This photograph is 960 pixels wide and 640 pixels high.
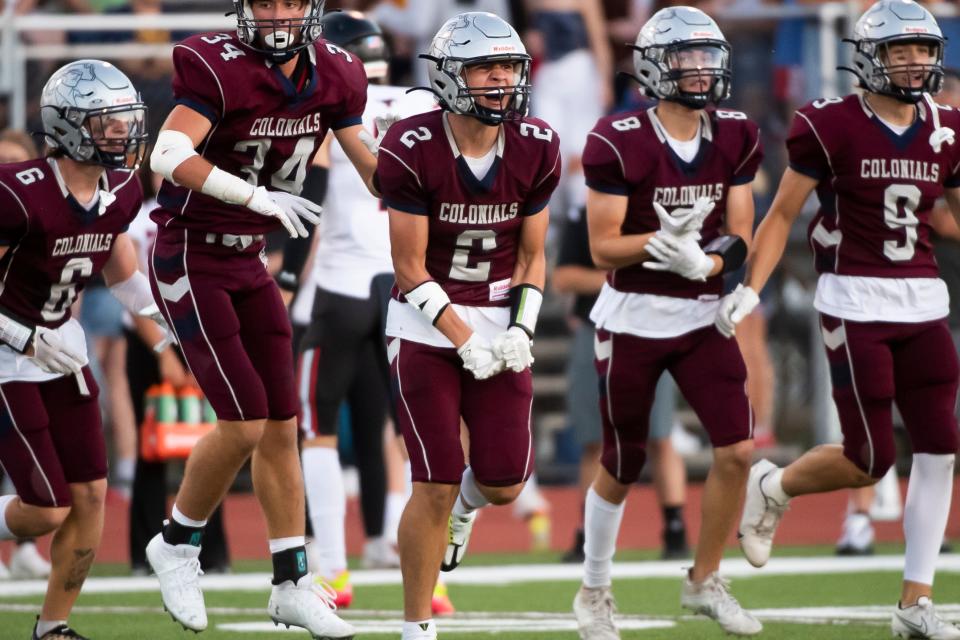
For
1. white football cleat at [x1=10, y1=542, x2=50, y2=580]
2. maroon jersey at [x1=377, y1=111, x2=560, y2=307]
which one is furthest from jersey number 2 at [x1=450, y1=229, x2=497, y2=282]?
white football cleat at [x1=10, y1=542, x2=50, y2=580]

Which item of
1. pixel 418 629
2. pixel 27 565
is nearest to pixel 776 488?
pixel 418 629

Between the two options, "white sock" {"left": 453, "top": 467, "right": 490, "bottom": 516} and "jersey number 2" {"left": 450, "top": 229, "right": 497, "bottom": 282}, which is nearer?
"jersey number 2" {"left": 450, "top": 229, "right": 497, "bottom": 282}

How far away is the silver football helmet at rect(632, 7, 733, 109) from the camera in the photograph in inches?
250

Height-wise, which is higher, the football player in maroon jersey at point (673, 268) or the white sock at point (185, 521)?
the football player in maroon jersey at point (673, 268)

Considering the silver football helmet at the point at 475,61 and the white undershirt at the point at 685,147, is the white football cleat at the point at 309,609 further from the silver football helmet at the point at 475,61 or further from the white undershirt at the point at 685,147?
the white undershirt at the point at 685,147

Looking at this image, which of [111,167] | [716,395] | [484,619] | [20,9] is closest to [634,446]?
[716,395]

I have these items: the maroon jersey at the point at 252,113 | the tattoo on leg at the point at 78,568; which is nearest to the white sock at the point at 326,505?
the tattoo on leg at the point at 78,568

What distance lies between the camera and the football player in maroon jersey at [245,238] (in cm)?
575

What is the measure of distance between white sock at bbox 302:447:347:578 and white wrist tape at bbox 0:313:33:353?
1.97 m

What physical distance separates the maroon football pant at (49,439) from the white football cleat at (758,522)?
8.16ft

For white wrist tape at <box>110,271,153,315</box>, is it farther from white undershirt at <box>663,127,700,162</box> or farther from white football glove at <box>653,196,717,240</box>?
white undershirt at <box>663,127,700,162</box>

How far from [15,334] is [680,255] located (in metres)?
2.32

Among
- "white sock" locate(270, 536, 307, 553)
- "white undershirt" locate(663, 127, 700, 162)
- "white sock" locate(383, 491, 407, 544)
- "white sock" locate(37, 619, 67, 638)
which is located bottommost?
"white sock" locate(383, 491, 407, 544)

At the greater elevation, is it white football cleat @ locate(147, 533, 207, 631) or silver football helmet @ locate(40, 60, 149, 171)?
silver football helmet @ locate(40, 60, 149, 171)
